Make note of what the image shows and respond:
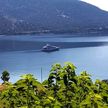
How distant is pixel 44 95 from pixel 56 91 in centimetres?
34

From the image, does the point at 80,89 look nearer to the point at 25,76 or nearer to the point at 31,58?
the point at 25,76

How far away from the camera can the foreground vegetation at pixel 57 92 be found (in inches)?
257

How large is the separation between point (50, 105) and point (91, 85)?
1721mm

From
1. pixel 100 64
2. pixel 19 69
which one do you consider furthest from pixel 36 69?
pixel 100 64

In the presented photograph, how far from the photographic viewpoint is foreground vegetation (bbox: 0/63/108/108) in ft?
21.4

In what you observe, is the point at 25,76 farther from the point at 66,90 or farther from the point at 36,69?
the point at 36,69

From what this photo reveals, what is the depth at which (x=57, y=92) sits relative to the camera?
7582 millimetres

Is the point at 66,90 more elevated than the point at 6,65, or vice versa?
the point at 66,90

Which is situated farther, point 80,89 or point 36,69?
point 36,69

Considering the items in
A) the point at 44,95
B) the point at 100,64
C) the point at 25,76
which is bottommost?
the point at 100,64

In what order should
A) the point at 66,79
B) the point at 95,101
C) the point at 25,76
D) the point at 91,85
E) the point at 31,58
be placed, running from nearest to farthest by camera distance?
1. the point at 95,101
2. the point at 25,76
3. the point at 66,79
4. the point at 91,85
5. the point at 31,58

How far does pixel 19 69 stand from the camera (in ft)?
375

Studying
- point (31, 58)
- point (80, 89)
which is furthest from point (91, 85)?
point (31, 58)

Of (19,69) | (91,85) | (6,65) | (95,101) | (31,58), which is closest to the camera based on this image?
(95,101)
